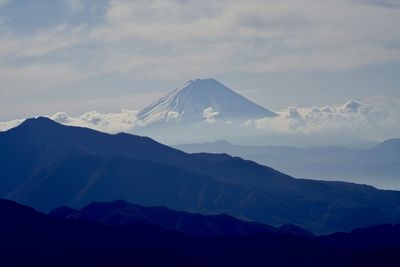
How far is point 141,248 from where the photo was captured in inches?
5999

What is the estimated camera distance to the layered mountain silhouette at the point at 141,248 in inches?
5802

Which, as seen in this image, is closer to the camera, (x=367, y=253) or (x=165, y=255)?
(x=165, y=255)

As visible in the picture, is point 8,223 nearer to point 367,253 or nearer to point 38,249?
point 38,249

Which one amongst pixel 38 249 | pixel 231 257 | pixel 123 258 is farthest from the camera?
pixel 231 257

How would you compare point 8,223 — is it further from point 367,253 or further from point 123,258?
point 367,253

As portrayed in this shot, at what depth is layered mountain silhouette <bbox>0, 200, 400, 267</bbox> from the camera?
147375 millimetres

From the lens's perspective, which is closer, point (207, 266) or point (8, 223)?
point (207, 266)

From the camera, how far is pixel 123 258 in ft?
479

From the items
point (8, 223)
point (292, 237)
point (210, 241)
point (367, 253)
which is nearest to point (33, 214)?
point (8, 223)

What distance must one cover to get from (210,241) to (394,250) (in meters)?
35.2

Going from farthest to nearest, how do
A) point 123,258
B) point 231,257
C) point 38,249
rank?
point 231,257 < point 38,249 < point 123,258

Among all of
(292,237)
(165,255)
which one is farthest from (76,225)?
(292,237)

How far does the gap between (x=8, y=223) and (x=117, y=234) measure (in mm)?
19938

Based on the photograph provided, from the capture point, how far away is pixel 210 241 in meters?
175
